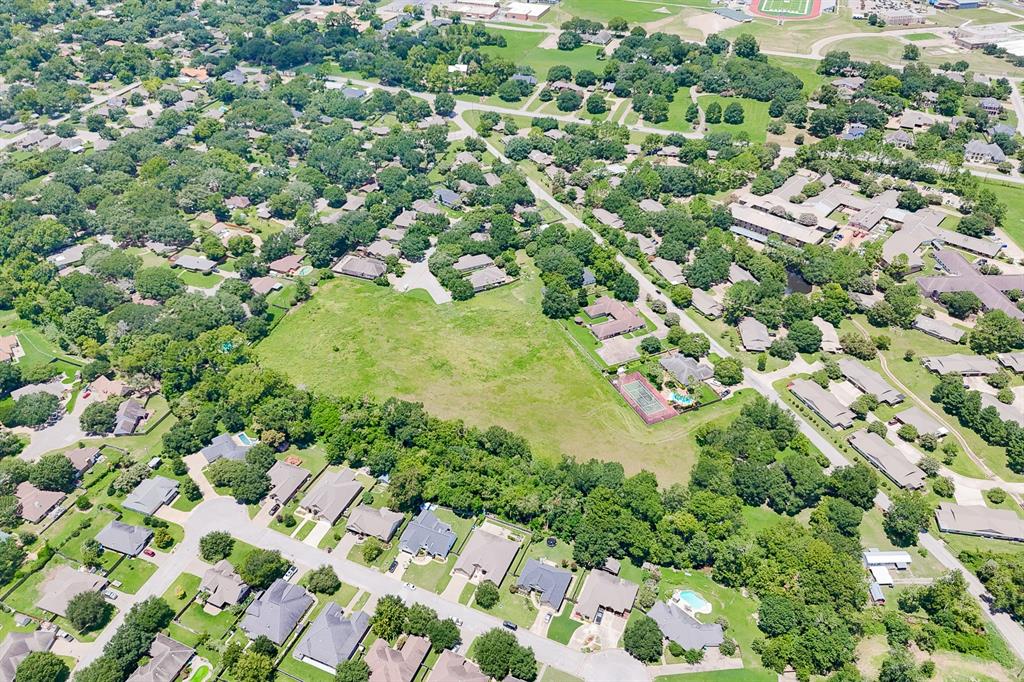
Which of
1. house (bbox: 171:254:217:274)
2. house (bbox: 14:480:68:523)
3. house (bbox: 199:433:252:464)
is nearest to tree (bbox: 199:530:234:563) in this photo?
house (bbox: 199:433:252:464)

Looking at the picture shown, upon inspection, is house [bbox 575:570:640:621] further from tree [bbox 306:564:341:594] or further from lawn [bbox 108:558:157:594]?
lawn [bbox 108:558:157:594]

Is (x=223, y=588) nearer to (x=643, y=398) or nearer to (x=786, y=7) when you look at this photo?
(x=643, y=398)

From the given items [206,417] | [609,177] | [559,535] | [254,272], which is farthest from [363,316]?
[609,177]

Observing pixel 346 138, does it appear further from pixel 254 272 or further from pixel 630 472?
pixel 630 472

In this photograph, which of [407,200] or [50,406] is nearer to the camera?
[50,406]

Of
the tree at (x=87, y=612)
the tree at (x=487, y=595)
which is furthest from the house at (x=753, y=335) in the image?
the tree at (x=87, y=612)

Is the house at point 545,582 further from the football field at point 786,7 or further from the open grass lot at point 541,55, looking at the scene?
the football field at point 786,7
